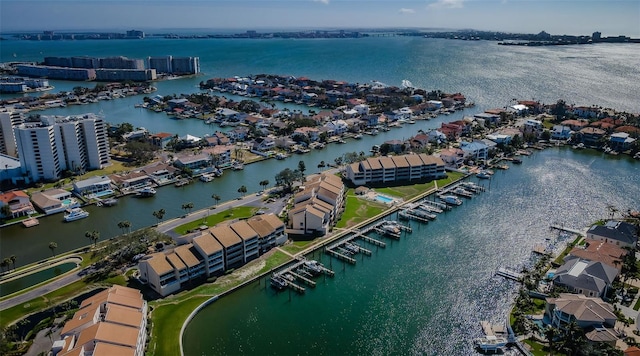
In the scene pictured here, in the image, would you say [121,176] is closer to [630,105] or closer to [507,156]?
[507,156]

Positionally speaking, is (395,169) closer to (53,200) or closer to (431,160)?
(431,160)

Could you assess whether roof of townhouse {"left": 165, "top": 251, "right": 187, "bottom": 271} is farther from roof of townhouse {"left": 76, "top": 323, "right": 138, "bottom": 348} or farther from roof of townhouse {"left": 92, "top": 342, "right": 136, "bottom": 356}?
roof of townhouse {"left": 92, "top": 342, "right": 136, "bottom": 356}

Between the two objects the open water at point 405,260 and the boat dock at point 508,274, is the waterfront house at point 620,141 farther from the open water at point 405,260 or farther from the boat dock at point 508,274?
the boat dock at point 508,274

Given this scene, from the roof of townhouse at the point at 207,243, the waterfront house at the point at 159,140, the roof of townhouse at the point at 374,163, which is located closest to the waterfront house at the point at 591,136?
the roof of townhouse at the point at 374,163

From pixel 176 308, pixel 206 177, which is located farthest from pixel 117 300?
pixel 206 177

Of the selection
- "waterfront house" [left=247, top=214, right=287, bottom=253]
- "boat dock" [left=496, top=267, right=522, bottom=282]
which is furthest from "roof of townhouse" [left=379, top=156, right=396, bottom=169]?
"boat dock" [left=496, top=267, right=522, bottom=282]

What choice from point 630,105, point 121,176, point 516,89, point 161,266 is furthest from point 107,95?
point 630,105
